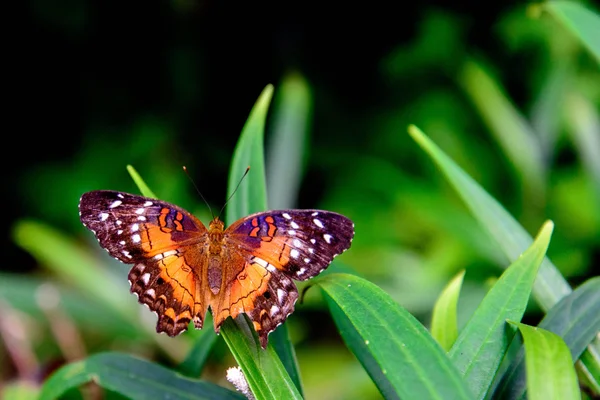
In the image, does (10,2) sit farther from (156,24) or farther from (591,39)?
(591,39)

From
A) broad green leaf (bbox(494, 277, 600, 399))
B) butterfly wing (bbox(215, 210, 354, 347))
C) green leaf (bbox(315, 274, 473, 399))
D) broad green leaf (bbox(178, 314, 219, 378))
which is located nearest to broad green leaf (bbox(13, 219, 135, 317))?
broad green leaf (bbox(178, 314, 219, 378))

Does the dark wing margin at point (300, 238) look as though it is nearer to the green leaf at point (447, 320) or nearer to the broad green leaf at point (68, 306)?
the green leaf at point (447, 320)

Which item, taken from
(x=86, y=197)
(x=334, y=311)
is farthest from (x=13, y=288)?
(x=334, y=311)

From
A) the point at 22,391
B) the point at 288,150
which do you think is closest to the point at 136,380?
the point at 22,391

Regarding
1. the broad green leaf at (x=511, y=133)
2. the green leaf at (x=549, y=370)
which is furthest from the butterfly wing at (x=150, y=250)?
the broad green leaf at (x=511, y=133)

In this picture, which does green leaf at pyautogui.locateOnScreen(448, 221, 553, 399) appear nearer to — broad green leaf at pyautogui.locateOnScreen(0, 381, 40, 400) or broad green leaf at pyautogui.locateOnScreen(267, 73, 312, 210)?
broad green leaf at pyautogui.locateOnScreen(0, 381, 40, 400)
